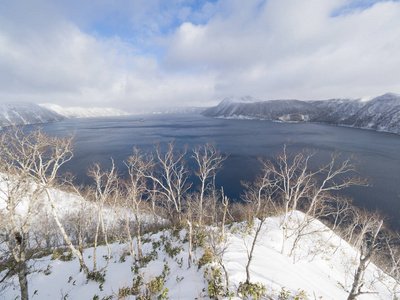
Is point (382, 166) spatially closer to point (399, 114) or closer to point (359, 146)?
point (359, 146)

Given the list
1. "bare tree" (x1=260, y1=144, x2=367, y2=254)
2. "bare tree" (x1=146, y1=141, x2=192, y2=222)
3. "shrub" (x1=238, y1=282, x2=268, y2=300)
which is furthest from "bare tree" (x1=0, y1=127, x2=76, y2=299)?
"bare tree" (x1=260, y1=144, x2=367, y2=254)

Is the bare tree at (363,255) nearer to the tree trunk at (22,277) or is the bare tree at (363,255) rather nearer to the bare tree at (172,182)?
the bare tree at (172,182)

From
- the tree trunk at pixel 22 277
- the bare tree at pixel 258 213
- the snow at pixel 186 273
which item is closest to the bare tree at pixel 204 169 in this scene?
the snow at pixel 186 273

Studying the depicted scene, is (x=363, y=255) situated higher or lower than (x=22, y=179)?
lower

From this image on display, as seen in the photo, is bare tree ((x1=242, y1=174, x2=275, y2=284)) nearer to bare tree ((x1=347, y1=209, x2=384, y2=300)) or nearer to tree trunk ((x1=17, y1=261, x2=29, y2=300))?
bare tree ((x1=347, y1=209, x2=384, y2=300))

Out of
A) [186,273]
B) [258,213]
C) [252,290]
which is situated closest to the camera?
[252,290]

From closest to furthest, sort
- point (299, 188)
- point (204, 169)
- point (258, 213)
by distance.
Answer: point (204, 169) < point (258, 213) < point (299, 188)

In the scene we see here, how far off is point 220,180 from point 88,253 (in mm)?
40252

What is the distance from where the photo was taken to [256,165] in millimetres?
63219

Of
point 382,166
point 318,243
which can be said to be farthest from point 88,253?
point 382,166

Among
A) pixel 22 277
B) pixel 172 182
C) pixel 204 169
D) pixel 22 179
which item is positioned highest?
pixel 22 179

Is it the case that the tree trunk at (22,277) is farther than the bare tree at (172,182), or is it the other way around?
the bare tree at (172,182)

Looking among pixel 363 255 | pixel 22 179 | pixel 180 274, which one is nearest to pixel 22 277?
pixel 22 179

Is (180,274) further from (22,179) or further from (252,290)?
(22,179)
